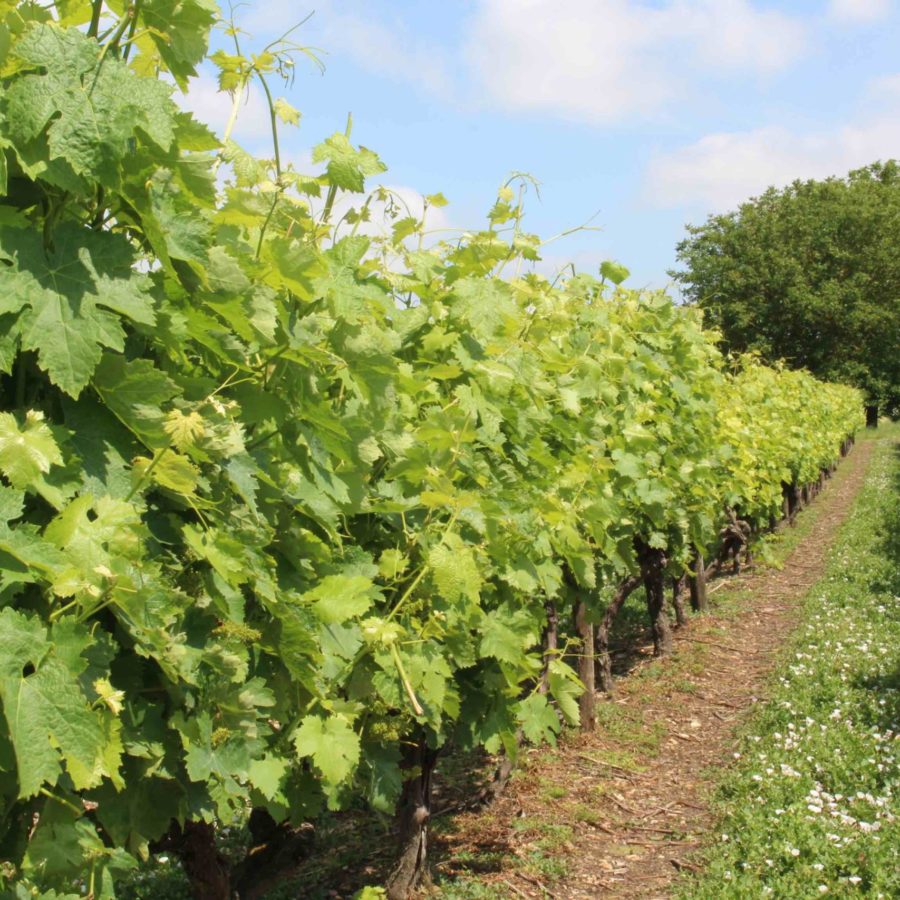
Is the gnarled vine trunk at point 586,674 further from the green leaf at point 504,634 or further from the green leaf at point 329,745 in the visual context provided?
the green leaf at point 329,745

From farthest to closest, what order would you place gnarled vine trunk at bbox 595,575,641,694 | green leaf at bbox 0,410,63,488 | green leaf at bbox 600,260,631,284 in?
gnarled vine trunk at bbox 595,575,641,694 < green leaf at bbox 600,260,631,284 < green leaf at bbox 0,410,63,488

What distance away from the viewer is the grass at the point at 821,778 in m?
4.82

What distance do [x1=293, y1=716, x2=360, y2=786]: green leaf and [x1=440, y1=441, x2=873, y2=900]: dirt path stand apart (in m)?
2.66

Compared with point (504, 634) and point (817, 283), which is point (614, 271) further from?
point (817, 283)

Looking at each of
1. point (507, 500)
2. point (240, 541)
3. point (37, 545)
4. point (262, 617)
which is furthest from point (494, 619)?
point (37, 545)

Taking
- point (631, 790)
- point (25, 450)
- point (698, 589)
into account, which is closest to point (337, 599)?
point (25, 450)

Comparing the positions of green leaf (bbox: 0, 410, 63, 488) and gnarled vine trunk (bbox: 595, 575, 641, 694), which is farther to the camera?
gnarled vine trunk (bbox: 595, 575, 641, 694)

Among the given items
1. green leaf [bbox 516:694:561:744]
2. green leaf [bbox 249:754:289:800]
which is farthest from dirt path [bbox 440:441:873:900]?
green leaf [bbox 249:754:289:800]

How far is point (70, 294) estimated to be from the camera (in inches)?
72.6

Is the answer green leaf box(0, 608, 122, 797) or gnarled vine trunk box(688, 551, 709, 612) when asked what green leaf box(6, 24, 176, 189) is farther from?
gnarled vine trunk box(688, 551, 709, 612)

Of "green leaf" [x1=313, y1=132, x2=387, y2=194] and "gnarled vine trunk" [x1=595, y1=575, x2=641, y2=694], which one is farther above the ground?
Result: "green leaf" [x1=313, y1=132, x2=387, y2=194]

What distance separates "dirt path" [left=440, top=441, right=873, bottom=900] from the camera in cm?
529

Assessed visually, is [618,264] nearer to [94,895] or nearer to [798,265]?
[94,895]

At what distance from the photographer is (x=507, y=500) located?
4.25m
